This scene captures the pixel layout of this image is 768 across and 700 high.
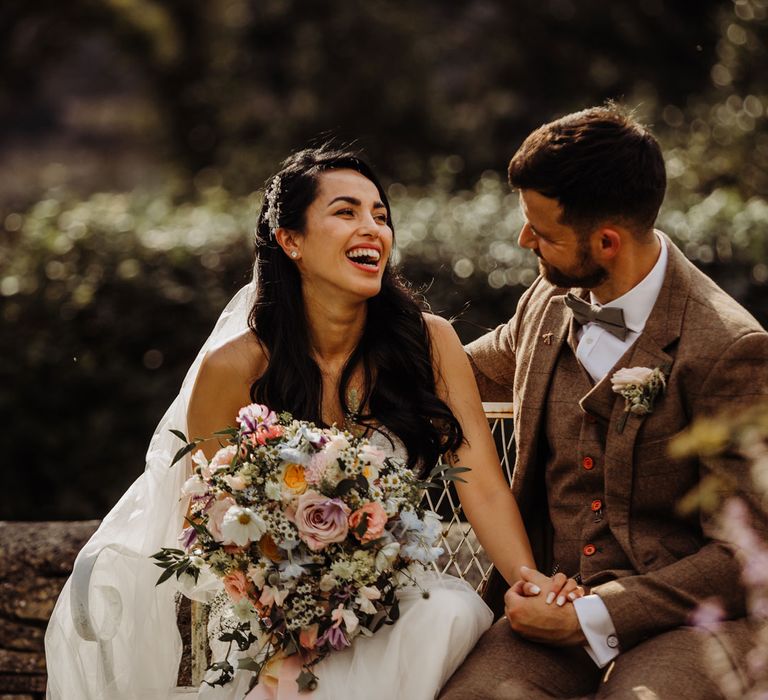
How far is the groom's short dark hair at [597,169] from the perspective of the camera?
3.09m

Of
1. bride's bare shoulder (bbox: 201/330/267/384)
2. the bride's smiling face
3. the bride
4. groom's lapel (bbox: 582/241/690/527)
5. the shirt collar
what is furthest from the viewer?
bride's bare shoulder (bbox: 201/330/267/384)

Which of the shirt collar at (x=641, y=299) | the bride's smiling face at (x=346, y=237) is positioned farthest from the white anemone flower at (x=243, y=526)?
the shirt collar at (x=641, y=299)

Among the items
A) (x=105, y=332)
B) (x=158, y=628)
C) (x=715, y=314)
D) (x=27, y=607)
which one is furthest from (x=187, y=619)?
(x=105, y=332)

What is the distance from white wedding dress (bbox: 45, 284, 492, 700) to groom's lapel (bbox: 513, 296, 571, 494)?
412mm

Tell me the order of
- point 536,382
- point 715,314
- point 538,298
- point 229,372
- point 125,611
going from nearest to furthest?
point 715,314 → point 536,382 → point 125,611 → point 538,298 → point 229,372

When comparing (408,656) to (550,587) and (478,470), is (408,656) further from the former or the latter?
(478,470)

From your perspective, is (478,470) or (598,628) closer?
(598,628)

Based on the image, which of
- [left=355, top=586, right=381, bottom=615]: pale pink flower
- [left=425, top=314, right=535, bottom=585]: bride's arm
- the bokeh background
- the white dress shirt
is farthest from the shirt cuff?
the bokeh background

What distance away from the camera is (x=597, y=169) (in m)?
3.09

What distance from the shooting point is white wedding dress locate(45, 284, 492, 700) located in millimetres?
3016

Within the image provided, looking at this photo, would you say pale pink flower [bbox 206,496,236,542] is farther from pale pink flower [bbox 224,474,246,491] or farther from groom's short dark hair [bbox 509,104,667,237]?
groom's short dark hair [bbox 509,104,667,237]

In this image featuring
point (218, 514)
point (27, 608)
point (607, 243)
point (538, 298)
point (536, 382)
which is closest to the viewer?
point (218, 514)

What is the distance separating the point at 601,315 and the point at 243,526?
45.2 inches

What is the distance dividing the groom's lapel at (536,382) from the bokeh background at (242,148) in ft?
6.27
